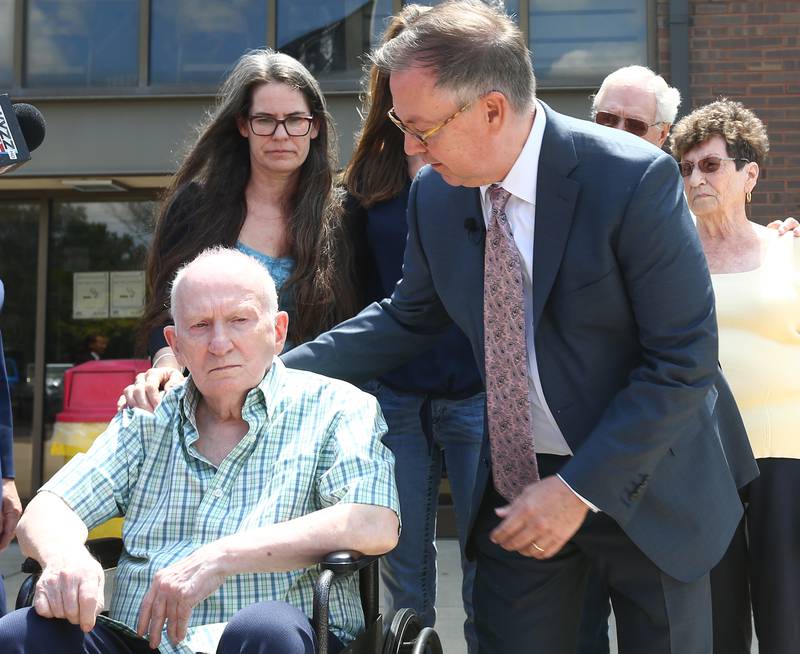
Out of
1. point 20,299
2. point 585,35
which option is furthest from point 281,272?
point 20,299

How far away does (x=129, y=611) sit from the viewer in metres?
2.44

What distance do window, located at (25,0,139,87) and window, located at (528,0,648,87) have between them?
2669 mm

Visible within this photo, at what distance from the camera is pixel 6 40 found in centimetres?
707

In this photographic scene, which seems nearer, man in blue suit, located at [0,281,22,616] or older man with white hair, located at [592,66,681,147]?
man in blue suit, located at [0,281,22,616]

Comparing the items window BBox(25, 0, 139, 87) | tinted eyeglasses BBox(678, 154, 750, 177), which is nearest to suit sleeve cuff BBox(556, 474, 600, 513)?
tinted eyeglasses BBox(678, 154, 750, 177)

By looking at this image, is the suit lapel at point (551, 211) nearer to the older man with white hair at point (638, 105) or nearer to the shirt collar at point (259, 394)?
the shirt collar at point (259, 394)

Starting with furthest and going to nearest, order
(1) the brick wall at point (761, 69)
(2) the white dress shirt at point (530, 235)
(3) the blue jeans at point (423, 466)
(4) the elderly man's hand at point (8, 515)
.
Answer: (1) the brick wall at point (761, 69), (3) the blue jeans at point (423, 466), (4) the elderly man's hand at point (8, 515), (2) the white dress shirt at point (530, 235)

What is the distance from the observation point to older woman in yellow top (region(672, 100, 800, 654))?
9.66 ft

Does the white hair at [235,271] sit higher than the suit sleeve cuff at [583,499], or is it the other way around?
the white hair at [235,271]

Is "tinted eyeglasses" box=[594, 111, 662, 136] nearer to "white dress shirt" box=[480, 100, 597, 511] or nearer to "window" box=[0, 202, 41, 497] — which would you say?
"white dress shirt" box=[480, 100, 597, 511]

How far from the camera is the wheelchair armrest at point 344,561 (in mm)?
Result: 2221

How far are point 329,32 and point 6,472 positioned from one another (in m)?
4.59

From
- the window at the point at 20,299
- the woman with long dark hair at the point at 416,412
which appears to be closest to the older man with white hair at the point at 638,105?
the woman with long dark hair at the point at 416,412

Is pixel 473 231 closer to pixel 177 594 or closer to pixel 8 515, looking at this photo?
pixel 177 594
